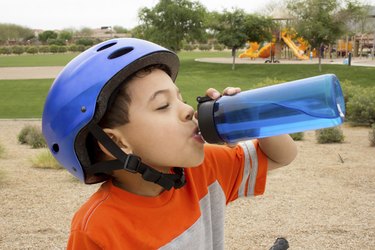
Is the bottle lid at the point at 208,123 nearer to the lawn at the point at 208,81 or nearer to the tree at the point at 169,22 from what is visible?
the lawn at the point at 208,81

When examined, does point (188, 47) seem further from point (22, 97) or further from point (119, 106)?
point (119, 106)

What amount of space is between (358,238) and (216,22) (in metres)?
32.9

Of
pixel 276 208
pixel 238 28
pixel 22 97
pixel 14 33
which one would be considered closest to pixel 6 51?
pixel 14 33

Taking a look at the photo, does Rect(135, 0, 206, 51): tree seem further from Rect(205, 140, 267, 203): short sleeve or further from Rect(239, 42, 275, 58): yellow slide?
Rect(205, 140, 267, 203): short sleeve

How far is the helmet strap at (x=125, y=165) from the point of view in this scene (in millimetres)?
1887

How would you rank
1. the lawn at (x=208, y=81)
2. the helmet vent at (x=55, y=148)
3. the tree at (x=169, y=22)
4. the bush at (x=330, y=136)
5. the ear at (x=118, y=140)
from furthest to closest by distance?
the tree at (x=169, y=22) → the lawn at (x=208, y=81) → the bush at (x=330, y=136) → the helmet vent at (x=55, y=148) → the ear at (x=118, y=140)

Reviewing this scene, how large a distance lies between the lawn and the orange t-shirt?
39.8 feet

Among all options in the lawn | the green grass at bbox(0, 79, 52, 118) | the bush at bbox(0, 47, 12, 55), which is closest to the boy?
the lawn

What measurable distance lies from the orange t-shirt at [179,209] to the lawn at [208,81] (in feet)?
39.8

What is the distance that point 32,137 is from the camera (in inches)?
393


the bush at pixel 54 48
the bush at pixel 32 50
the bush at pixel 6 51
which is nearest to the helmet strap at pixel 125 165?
the bush at pixel 54 48

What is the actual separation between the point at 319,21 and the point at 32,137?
24.6 meters

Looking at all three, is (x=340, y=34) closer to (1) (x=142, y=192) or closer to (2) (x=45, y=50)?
(1) (x=142, y=192)

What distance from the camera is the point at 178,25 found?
46.1m
